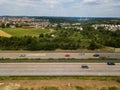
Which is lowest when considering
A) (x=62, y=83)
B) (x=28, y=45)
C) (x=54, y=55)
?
(x=62, y=83)

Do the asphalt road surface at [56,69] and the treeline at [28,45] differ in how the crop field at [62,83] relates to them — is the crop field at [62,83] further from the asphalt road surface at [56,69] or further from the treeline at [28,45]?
the treeline at [28,45]

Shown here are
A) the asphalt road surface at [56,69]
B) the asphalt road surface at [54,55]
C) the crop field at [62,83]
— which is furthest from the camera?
the asphalt road surface at [54,55]

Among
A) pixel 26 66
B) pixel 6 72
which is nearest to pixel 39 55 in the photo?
pixel 26 66

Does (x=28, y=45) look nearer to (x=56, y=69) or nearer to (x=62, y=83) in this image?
(x=56, y=69)

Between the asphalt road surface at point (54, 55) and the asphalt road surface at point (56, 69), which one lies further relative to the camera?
the asphalt road surface at point (54, 55)

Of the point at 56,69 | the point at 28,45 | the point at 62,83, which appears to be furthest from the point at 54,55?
the point at 62,83

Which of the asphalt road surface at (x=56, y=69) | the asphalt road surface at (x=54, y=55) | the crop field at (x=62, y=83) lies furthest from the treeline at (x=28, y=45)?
the crop field at (x=62, y=83)
